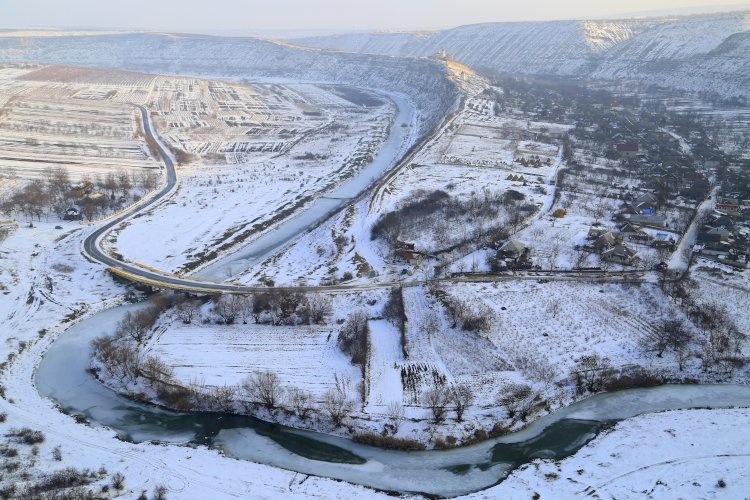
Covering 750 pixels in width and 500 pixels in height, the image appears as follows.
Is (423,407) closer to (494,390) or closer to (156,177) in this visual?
(494,390)

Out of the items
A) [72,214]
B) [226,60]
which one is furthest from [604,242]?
[226,60]

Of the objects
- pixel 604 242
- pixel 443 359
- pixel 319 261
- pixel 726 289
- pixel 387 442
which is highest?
pixel 604 242

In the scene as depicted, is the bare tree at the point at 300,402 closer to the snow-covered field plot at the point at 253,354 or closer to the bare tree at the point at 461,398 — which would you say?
the snow-covered field plot at the point at 253,354

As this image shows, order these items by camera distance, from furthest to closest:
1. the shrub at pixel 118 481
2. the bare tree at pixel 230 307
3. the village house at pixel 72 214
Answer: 1. the village house at pixel 72 214
2. the bare tree at pixel 230 307
3. the shrub at pixel 118 481

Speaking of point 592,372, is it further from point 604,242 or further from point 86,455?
point 86,455

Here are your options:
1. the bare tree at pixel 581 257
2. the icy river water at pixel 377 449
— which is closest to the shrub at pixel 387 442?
the icy river water at pixel 377 449

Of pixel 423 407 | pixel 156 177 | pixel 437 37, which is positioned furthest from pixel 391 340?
pixel 437 37
